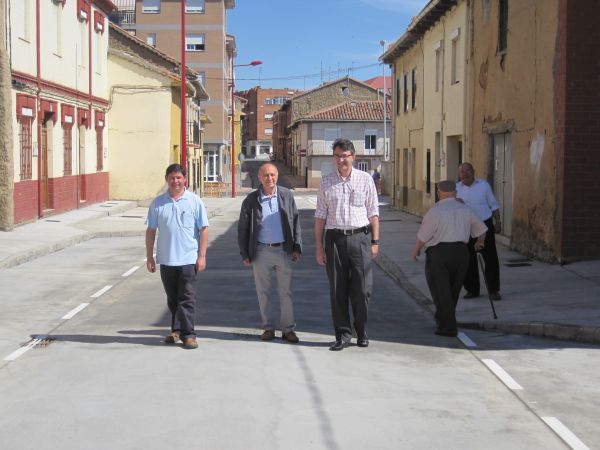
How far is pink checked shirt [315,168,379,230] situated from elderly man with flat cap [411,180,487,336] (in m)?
1.10

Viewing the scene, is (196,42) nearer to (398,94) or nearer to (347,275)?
(398,94)

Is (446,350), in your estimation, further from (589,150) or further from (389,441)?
(589,150)

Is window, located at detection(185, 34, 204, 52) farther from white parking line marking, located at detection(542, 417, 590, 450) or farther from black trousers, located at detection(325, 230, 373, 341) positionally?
white parking line marking, located at detection(542, 417, 590, 450)

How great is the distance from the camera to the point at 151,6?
66438mm

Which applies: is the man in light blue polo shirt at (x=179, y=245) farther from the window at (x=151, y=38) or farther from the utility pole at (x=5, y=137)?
the window at (x=151, y=38)

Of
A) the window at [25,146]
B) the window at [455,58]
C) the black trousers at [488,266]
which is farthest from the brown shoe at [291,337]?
the window at [25,146]

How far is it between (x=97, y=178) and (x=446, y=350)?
1005 inches

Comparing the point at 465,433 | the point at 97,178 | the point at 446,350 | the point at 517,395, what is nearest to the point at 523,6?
the point at 446,350

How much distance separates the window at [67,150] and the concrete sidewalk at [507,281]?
4.50m

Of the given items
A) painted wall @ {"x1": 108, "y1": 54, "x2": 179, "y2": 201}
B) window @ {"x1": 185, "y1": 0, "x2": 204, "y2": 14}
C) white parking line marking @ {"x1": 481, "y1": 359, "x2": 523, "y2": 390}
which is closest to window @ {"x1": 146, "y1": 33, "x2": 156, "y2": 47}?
window @ {"x1": 185, "y1": 0, "x2": 204, "y2": 14}

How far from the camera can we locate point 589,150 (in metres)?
13.7

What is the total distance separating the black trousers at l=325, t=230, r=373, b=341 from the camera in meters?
8.38

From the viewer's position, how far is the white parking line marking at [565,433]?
550cm

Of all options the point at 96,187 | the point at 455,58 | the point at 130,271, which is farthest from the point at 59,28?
the point at 130,271
